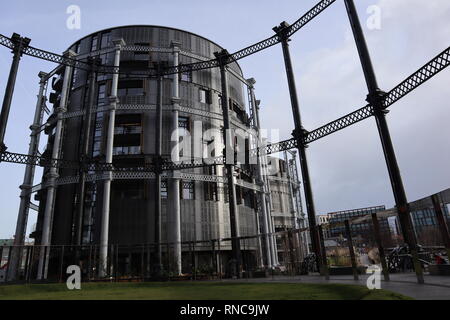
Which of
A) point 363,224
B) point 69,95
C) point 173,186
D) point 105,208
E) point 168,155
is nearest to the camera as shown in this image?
point 363,224

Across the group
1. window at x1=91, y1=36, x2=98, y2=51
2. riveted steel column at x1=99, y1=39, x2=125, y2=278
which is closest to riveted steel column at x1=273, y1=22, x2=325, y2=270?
riveted steel column at x1=99, y1=39, x2=125, y2=278

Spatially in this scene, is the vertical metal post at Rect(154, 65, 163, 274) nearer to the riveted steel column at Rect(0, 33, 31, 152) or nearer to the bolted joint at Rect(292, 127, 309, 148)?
the riveted steel column at Rect(0, 33, 31, 152)

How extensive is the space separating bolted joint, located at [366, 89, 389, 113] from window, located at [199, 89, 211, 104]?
878 inches

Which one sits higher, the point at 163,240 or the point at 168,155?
the point at 168,155

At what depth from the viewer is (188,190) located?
96.2 feet

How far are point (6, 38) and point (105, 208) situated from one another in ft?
46.3

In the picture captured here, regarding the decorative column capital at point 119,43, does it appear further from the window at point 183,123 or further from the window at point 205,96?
the window at point 183,123

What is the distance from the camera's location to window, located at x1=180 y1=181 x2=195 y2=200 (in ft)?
95.0

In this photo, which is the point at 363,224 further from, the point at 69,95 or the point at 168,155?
the point at 69,95

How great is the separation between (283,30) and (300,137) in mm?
8226

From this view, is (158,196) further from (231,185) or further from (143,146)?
(143,146)

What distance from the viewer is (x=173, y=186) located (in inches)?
1080
